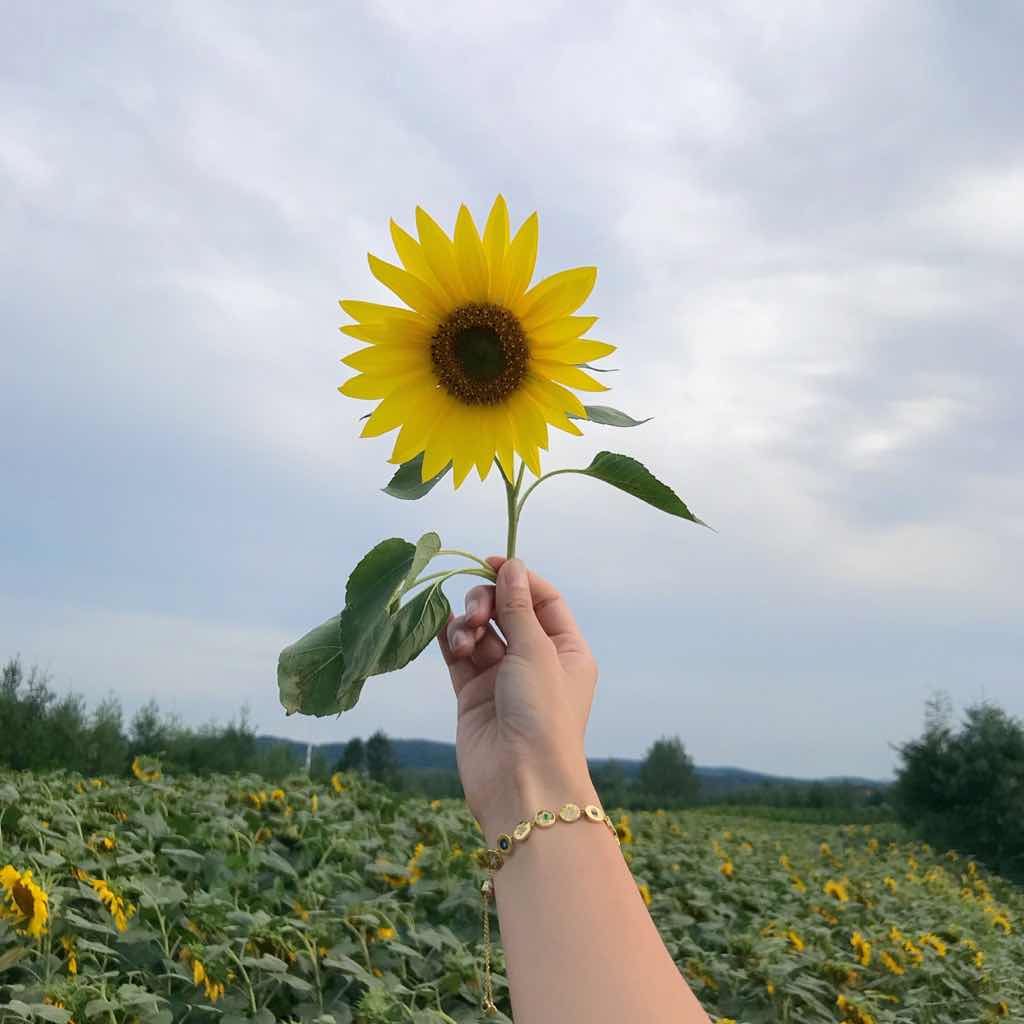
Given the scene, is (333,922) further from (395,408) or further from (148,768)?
(148,768)

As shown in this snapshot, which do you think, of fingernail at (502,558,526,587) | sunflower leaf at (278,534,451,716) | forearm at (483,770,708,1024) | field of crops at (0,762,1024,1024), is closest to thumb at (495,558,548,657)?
fingernail at (502,558,526,587)

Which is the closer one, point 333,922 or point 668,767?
point 333,922

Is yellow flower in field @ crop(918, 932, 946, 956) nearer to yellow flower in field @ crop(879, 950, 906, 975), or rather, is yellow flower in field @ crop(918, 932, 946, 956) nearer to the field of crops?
the field of crops

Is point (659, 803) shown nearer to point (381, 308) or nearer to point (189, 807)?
point (189, 807)

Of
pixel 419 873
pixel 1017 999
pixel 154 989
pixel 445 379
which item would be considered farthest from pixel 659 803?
pixel 445 379

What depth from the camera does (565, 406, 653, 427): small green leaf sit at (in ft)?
6.74

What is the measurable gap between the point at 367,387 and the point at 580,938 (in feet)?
3.24

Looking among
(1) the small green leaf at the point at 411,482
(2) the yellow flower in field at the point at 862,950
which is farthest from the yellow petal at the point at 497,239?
(2) the yellow flower in field at the point at 862,950

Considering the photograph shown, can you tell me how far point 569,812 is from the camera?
6.00 feet

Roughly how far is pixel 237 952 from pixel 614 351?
2.25 meters

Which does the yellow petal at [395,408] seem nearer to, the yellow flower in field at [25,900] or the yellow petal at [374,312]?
the yellow petal at [374,312]

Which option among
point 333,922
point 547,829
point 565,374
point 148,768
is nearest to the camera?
point 547,829

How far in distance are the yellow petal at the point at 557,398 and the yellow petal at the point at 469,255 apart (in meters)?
0.19

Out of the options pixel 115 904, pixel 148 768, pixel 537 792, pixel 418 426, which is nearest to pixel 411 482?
pixel 418 426
